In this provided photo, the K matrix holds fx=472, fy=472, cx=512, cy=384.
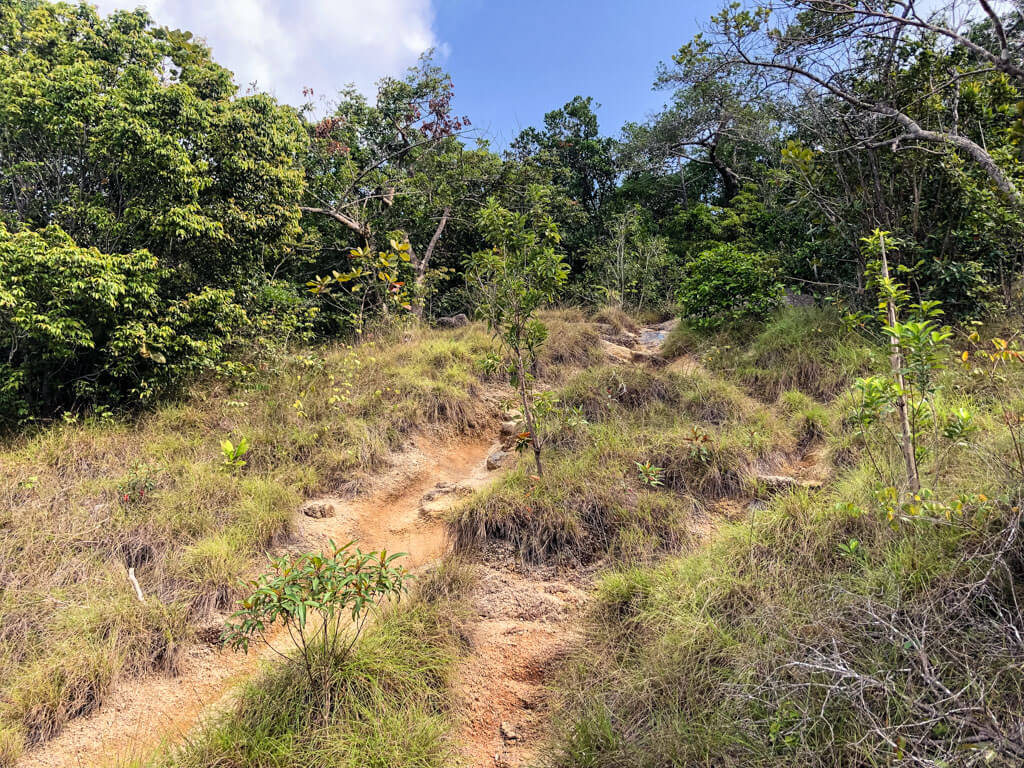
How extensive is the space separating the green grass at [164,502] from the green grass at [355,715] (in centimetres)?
115

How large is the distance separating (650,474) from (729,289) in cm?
534

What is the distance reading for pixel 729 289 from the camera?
8.34 metres

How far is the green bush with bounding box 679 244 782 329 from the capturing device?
804cm

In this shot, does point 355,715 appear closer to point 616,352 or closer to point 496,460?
point 496,460

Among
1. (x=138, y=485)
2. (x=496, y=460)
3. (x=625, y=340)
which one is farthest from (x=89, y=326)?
(x=625, y=340)

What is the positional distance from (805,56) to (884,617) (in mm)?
3679

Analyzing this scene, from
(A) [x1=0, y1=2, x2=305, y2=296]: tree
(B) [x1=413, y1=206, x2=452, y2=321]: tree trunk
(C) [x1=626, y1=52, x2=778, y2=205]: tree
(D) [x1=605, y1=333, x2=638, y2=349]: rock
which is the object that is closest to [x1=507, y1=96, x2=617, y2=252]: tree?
(C) [x1=626, y1=52, x2=778, y2=205]: tree

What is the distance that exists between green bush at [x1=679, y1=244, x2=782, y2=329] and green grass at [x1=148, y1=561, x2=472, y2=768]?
23.8ft

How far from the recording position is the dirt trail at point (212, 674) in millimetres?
2650

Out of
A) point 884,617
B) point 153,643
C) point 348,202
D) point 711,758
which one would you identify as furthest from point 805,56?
point 348,202

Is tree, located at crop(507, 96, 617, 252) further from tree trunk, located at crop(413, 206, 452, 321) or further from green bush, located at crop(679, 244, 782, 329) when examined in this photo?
green bush, located at crop(679, 244, 782, 329)

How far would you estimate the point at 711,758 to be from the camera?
1978 mm

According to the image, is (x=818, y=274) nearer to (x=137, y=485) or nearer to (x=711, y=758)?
(x=711, y=758)

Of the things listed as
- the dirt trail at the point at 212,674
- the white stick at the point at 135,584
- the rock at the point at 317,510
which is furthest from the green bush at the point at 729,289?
the white stick at the point at 135,584
